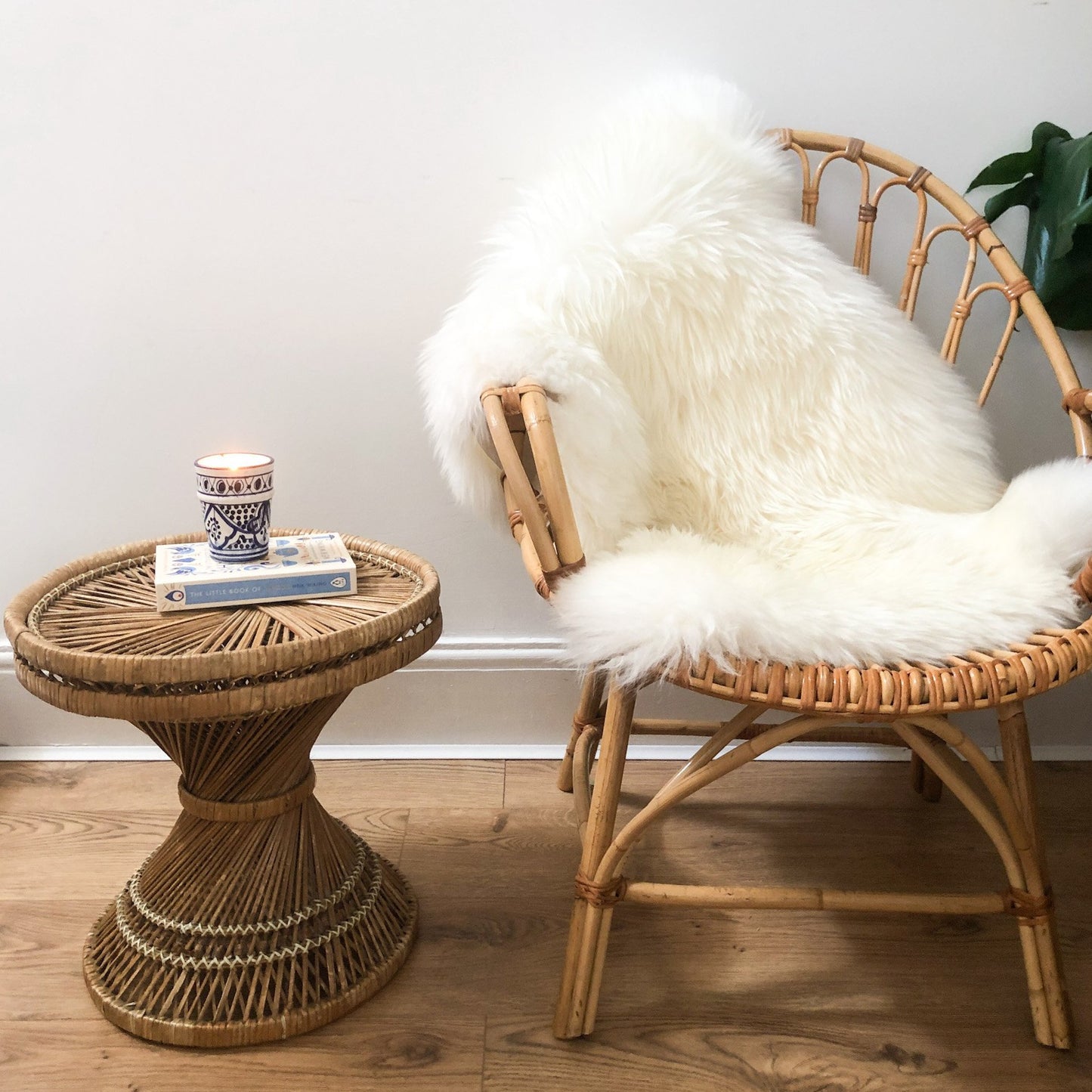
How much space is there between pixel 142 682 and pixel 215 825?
0.25m

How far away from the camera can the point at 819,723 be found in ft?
2.80

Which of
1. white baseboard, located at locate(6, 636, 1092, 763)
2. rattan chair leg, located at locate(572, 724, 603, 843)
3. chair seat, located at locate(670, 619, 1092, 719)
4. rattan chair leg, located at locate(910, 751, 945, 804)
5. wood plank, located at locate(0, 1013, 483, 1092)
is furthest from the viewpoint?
white baseboard, located at locate(6, 636, 1092, 763)

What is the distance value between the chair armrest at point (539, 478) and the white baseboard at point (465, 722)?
1.92ft

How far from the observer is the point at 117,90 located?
1269 mm

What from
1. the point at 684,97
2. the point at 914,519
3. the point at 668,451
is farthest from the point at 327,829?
the point at 684,97

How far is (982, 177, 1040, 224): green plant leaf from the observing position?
50.2 inches

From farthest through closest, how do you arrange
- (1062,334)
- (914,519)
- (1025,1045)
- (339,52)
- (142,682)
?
1. (1062,334)
2. (339,52)
3. (914,519)
4. (1025,1045)
5. (142,682)

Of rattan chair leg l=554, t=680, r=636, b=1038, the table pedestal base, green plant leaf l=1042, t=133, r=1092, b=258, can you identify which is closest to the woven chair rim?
the table pedestal base

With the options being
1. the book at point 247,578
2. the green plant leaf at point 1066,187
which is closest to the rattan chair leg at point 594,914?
the book at point 247,578

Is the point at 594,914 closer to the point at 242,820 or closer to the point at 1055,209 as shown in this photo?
the point at 242,820

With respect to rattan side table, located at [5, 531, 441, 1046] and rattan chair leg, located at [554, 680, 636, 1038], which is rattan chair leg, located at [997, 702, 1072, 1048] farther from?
rattan side table, located at [5, 531, 441, 1046]

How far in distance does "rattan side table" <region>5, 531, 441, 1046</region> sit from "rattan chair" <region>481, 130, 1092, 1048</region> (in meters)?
0.20

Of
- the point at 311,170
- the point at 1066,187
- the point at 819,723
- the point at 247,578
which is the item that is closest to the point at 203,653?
the point at 247,578

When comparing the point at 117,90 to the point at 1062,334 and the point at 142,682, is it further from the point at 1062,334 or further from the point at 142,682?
the point at 1062,334
